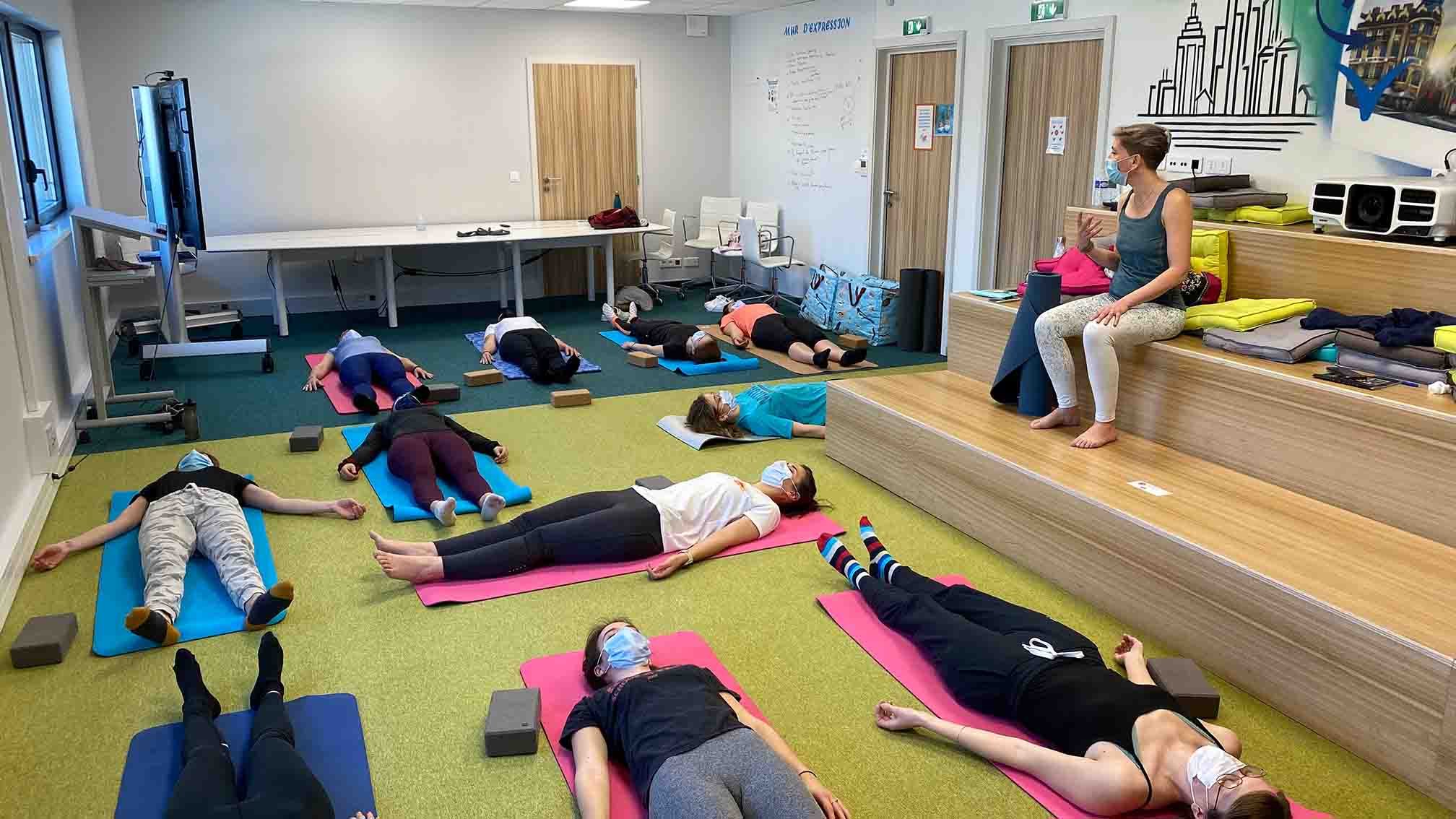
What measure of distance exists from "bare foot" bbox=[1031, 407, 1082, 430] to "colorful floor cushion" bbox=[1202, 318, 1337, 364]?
59 cm

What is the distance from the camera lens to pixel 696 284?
10.3 m

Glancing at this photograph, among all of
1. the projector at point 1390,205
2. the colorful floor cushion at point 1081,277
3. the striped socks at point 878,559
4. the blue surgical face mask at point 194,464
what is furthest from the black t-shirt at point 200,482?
the projector at point 1390,205

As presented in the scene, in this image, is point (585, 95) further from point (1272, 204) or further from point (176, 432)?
point (1272, 204)

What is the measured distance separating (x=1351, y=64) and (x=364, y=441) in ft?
15.7

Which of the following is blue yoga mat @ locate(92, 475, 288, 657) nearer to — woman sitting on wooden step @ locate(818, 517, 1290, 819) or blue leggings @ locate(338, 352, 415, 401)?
blue leggings @ locate(338, 352, 415, 401)

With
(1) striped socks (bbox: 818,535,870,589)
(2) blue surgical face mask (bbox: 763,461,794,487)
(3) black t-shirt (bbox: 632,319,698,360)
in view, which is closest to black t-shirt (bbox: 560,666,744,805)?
(1) striped socks (bbox: 818,535,870,589)

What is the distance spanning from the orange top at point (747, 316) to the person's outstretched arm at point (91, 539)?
4.32 metres

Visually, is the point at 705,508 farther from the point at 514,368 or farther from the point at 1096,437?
the point at 514,368

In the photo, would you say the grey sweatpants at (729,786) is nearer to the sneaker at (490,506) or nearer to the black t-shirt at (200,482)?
the sneaker at (490,506)

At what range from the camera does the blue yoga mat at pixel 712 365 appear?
6859 mm

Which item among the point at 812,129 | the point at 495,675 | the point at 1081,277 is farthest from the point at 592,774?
the point at 812,129

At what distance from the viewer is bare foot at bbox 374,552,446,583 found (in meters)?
3.59

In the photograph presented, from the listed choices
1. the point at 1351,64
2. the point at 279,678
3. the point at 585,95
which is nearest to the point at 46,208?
the point at 585,95

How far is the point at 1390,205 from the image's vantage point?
156 inches
